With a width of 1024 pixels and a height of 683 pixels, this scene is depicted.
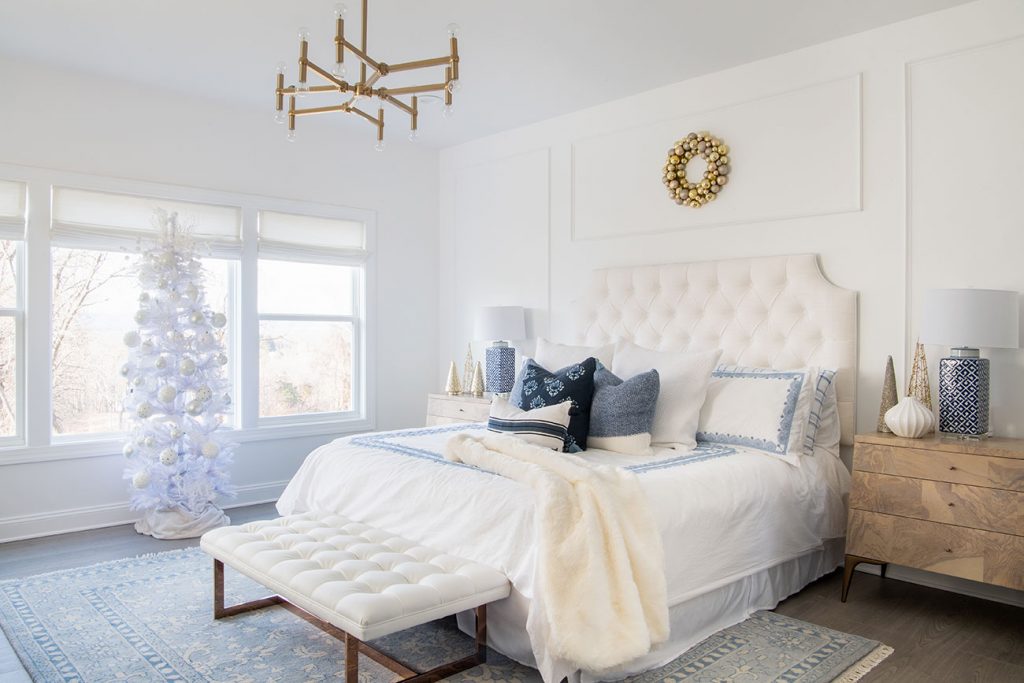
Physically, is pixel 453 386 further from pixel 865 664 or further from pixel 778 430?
pixel 865 664

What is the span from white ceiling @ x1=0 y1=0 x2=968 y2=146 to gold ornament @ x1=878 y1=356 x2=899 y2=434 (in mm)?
1670

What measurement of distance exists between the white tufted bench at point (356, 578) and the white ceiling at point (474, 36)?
2361mm

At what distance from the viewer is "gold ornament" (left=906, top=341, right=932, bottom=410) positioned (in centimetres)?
331

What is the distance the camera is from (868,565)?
3.67m

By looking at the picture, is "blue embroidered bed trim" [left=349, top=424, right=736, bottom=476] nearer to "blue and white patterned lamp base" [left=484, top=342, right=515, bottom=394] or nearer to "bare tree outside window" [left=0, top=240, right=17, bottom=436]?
"blue and white patterned lamp base" [left=484, top=342, right=515, bottom=394]

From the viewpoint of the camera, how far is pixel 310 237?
5395mm

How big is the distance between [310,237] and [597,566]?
3.85 meters

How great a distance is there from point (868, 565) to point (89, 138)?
16.3 ft

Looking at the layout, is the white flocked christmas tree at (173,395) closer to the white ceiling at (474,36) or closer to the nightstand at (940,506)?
the white ceiling at (474,36)

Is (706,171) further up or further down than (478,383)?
further up

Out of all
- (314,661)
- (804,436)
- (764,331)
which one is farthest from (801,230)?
(314,661)

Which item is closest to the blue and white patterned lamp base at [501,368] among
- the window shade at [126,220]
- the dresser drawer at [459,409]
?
the dresser drawer at [459,409]

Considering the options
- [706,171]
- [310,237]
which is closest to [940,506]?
[706,171]

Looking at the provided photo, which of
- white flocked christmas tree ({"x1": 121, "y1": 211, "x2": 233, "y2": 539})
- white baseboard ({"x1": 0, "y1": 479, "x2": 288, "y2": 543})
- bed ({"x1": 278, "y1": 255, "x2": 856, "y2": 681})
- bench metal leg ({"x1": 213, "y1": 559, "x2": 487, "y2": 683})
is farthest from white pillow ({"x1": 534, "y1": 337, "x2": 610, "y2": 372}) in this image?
white baseboard ({"x1": 0, "y1": 479, "x2": 288, "y2": 543})
